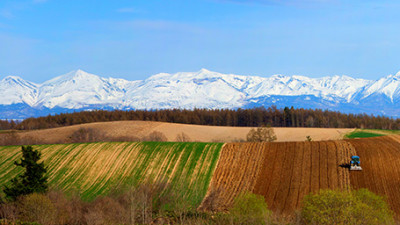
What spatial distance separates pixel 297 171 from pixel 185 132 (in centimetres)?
6930

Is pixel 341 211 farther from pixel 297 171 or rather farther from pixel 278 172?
pixel 278 172

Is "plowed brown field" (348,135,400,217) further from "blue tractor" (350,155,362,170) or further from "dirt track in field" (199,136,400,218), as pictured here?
"blue tractor" (350,155,362,170)

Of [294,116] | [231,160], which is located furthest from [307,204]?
[294,116]

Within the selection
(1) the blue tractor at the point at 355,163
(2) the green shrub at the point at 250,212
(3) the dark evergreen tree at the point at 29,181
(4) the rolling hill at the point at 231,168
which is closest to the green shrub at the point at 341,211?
(2) the green shrub at the point at 250,212

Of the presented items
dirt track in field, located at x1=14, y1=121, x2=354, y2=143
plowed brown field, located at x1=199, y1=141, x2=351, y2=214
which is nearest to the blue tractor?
plowed brown field, located at x1=199, y1=141, x2=351, y2=214

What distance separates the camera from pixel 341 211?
48312 millimetres

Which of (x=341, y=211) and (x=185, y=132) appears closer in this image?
(x=341, y=211)

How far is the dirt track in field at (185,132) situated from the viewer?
13200 centimetres

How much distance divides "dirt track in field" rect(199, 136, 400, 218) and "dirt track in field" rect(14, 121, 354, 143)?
38.1 meters

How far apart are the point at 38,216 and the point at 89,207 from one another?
27.3ft

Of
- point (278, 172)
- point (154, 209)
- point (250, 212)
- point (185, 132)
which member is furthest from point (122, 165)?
point (185, 132)

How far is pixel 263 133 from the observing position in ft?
373

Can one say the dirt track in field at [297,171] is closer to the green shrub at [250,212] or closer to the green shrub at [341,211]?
the green shrub at [250,212]

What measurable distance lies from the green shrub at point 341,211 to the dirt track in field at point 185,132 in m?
76.4
